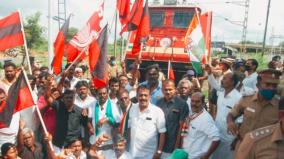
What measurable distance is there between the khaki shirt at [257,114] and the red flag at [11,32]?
108 inches

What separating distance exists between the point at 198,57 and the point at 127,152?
10.5ft

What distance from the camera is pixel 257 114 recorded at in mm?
3650

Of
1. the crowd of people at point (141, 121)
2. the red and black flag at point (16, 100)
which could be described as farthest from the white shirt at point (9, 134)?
the red and black flag at point (16, 100)

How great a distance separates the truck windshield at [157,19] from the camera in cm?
1194

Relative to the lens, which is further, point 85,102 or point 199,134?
point 85,102

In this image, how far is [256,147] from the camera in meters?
2.42

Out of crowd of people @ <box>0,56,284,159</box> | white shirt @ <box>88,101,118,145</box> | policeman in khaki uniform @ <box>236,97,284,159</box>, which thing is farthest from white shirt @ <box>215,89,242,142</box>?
policeman in khaki uniform @ <box>236,97,284,159</box>

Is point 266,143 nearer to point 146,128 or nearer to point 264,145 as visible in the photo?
point 264,145

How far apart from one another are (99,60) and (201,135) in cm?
188

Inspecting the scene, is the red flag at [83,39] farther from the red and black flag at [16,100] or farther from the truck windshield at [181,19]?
the truck windshield at [181,19]

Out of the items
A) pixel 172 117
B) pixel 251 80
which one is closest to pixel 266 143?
pixel 172 117

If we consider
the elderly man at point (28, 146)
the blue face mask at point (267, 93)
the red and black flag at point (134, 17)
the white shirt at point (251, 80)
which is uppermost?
the red and black flag at point (134, 17)

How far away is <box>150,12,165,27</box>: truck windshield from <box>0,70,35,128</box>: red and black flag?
8.00 m

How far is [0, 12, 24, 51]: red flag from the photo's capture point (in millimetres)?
4566
